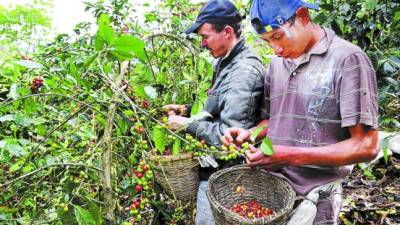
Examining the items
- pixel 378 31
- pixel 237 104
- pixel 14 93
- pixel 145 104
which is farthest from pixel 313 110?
pixel 378 31

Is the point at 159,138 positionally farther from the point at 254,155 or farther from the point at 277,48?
the point at 277,48

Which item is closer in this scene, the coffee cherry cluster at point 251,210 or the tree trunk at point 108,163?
the tree trunk at point 108,163

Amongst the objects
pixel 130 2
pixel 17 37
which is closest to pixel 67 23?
pixel 17 37

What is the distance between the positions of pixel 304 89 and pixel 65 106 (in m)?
1.27

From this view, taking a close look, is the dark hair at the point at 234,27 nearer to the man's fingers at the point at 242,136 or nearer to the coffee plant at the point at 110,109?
the coffee plant at the point at 110,109

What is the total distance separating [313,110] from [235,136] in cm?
34

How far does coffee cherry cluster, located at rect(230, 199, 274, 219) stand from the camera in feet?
5.27

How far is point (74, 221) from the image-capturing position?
1302 mm

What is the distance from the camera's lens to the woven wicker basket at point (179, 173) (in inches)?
70.8

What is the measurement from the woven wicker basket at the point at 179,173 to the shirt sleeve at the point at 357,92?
67cm

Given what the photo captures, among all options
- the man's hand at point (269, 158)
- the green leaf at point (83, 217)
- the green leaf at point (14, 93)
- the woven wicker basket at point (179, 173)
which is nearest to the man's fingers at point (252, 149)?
the man's hand at point (269, 158)

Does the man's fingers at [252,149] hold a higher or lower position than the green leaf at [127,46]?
lower

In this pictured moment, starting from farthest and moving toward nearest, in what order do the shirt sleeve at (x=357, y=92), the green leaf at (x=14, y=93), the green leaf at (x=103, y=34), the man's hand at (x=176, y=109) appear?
the man's hand at (x=176, y=109), the green leaf at (x=14, y=93), the shirt sleeve at (x=357, y=92), the green leaf at (x=103, y=34)

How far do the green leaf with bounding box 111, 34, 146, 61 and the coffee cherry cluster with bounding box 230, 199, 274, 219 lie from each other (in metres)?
0.74
